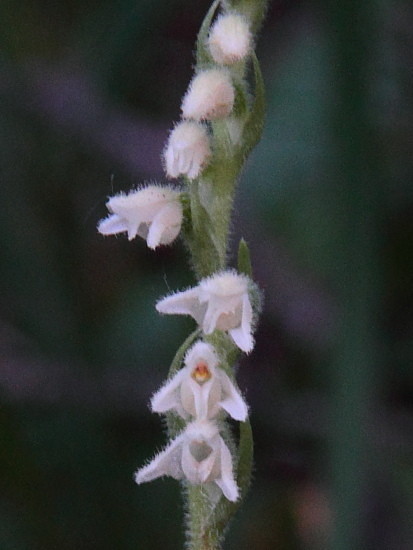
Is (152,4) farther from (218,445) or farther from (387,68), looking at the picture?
(218,445)

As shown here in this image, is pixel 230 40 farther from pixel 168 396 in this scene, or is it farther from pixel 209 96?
pixel 168 396

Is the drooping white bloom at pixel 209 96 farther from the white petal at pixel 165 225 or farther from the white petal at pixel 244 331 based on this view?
the white petal at pixel 244 331

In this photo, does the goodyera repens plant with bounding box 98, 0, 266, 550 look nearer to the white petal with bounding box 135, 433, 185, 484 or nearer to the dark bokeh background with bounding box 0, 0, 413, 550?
the white petal with bounding box 135, 433, 185, 484

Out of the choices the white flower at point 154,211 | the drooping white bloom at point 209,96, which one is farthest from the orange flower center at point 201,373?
the drooping white bloom at point 209,96

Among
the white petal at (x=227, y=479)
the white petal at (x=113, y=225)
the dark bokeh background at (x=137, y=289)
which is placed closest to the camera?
the white petal at (x=227, y=479)

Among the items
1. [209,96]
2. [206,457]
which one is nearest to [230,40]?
[209,96]

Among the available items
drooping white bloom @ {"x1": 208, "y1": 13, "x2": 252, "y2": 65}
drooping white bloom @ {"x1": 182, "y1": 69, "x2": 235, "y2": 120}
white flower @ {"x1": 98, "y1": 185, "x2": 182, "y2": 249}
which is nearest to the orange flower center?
white flower @ {"x1": 98, "y1": 185, "x2": 182, "y2": 249}
